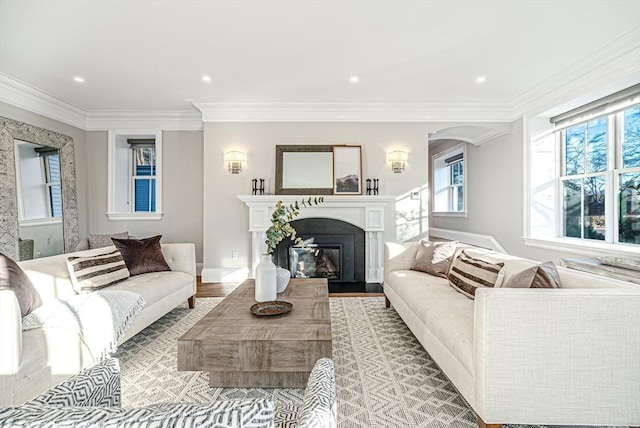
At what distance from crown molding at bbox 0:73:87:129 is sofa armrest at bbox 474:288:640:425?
211 inches

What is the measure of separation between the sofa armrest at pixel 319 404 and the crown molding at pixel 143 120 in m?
5.08

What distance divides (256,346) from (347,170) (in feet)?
11.1

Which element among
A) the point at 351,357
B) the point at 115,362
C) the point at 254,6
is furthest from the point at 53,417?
the point at 254,6

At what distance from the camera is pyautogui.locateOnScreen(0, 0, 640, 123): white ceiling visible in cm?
250

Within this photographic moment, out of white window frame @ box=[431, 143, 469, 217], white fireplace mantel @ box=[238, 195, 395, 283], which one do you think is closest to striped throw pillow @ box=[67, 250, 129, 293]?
white fireplace mantel @ box=[238, 195, 395, 283]

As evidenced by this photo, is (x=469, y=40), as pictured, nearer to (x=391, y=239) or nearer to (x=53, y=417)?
(x=391, y=239)

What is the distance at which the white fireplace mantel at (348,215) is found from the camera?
14.9ft

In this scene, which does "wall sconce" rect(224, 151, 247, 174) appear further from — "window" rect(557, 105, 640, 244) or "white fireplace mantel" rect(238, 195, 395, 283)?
"window" rect(557, 105, 640, 244)

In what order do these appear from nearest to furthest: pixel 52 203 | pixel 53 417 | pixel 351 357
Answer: pixel 53 417 → pixel 351 357 → pixel 52 203

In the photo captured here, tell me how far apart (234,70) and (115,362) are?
11.0ft

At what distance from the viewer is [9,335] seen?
1.48 metres

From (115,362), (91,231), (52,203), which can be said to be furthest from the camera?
(91,231)

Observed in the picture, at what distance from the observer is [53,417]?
474 millimetres

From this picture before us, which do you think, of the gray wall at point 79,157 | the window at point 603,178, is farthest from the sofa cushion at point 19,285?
the window at point 603,178
